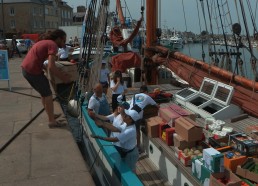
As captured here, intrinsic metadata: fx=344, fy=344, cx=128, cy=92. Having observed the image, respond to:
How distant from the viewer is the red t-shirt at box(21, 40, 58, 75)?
5090 millimetres

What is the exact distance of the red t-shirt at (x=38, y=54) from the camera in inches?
200

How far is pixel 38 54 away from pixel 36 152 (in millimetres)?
1490

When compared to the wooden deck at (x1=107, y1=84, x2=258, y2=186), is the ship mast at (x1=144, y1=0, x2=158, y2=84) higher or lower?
higher

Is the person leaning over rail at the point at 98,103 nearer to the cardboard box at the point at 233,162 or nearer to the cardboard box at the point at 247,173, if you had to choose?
the cardboard box at the point at 233,162

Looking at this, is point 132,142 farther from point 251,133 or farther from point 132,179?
point 251,133

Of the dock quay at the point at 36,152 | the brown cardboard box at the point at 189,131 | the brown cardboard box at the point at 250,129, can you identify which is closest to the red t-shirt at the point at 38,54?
the dock quay at the point at 36,152

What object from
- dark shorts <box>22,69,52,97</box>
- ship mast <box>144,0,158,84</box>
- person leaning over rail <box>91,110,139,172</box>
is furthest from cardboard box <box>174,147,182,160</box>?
ship mast <box>144,0,158,84</box>

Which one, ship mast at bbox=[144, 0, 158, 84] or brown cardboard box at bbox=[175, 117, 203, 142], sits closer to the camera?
brown cardboard box at bbox=[175, 117, 203, 142]

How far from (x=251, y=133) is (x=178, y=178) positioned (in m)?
1.40

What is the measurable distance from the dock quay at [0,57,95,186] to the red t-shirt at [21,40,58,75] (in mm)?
1000

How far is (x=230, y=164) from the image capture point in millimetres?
3965

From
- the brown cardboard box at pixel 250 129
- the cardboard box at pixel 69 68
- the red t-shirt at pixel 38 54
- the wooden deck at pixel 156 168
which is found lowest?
the wooden deck at pixel 156 168

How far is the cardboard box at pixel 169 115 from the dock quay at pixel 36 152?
1499 mm

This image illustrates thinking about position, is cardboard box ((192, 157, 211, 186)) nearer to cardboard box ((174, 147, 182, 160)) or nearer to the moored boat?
the moored boat
